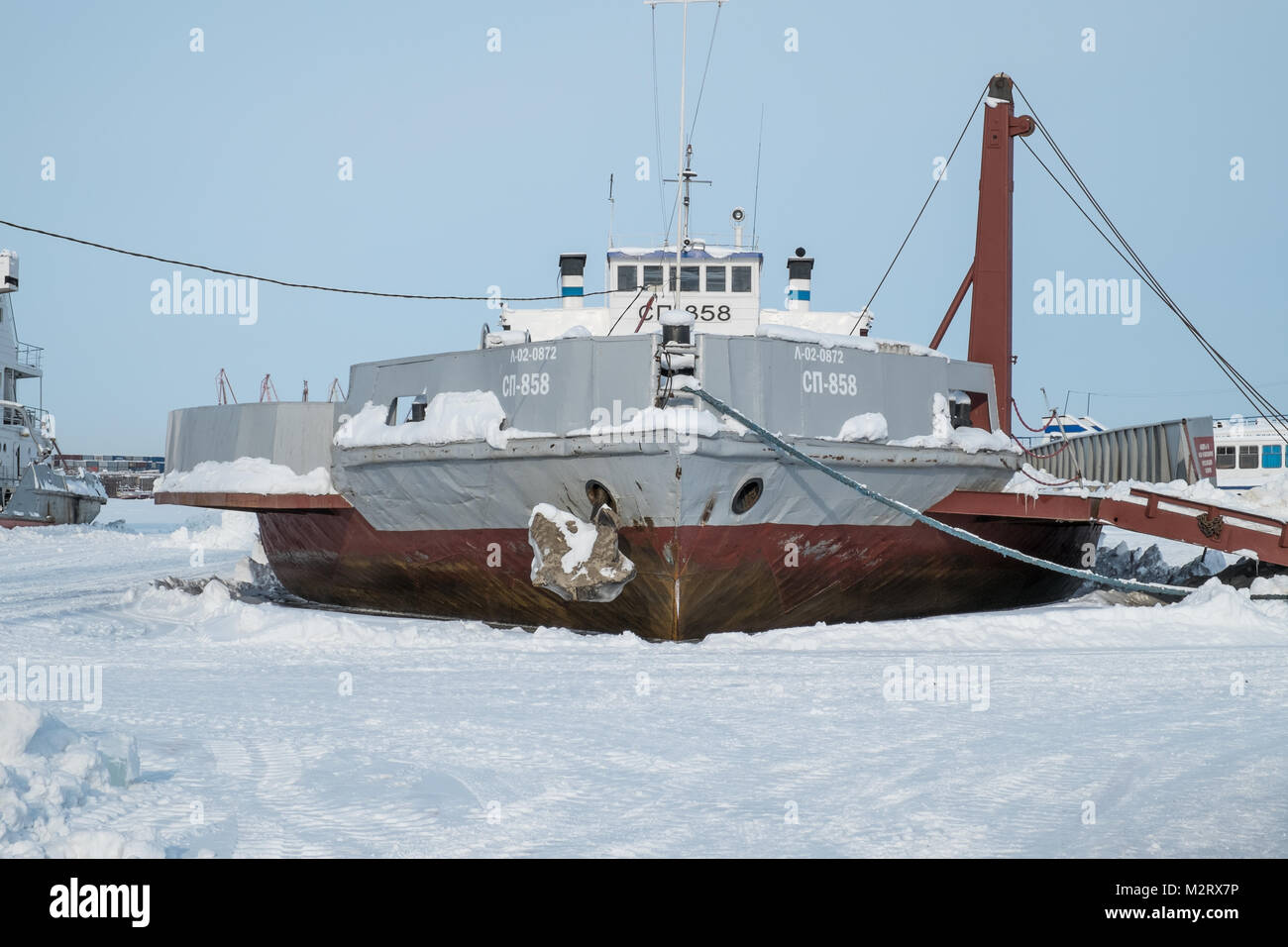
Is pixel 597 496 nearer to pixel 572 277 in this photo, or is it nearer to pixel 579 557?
pixel 579 557

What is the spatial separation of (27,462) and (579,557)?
33.4 meters

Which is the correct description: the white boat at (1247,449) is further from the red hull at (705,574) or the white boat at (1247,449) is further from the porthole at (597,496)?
the porthole at (597,496)

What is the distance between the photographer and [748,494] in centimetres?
824

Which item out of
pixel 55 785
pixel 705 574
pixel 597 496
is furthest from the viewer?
pixel 597 496

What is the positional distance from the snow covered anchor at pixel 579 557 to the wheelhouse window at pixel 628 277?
197 inches

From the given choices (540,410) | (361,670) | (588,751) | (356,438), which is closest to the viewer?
(588,751)

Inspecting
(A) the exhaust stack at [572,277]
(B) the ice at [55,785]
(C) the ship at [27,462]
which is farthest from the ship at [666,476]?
(C) the ship at [27,462]

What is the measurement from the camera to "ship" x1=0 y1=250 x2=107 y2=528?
30.6 m

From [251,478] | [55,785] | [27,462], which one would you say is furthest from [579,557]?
[27,462]

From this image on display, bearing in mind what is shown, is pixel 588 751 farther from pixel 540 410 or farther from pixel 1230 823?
pixel 540 410

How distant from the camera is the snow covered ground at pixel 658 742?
337cm

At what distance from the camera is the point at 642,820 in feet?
11.6
